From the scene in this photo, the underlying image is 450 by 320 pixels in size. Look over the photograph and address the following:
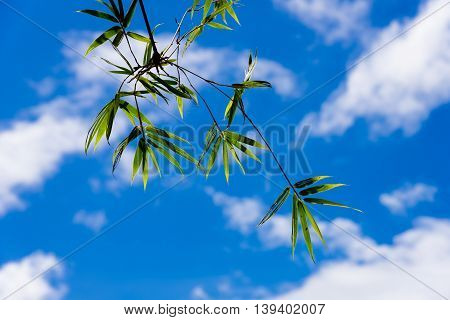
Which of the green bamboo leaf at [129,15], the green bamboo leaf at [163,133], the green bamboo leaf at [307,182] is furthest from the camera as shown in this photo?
the green bamboo leaf at [163,133]

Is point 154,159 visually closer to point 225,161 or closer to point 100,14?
point 225,161

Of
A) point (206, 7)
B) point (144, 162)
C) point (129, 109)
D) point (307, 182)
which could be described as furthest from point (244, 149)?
point (206, 7)

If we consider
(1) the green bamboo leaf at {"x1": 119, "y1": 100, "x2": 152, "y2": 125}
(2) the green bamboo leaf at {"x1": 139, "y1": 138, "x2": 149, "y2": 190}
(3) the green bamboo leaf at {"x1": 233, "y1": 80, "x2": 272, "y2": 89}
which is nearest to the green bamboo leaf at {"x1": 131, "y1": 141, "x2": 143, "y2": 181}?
(2) the green bamboo leaf at {"x1": 139, "y1": 138, "x2": 149, "y2": 190}

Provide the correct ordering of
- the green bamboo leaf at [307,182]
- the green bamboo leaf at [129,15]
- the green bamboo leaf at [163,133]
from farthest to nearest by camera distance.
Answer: the green bamboo leaf at [163,133], the green bamboo leaf at [307,182], the green bamboo leaf at [129,15]

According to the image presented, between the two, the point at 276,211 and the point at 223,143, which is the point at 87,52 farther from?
the point at 276,211

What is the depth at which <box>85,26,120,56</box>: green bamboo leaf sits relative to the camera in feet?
6.34

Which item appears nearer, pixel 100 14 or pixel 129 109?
pixel 100 14

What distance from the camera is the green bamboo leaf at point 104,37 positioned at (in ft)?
6.34

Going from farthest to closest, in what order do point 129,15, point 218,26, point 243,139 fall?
point 218,26 < point 243,139 < point 129,15

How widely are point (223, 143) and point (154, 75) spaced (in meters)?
0.47

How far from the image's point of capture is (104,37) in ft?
Answer: 6.37

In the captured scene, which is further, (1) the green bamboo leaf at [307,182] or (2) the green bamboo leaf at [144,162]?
(2) the green bamboo leaf at [144,162]

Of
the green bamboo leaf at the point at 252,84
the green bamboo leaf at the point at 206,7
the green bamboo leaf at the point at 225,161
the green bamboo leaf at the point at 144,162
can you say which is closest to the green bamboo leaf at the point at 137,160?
the green bamboo leaf at the point at 144,162

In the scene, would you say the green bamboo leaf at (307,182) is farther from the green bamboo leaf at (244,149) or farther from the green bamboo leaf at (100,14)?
the green bamboo leaf at (100,14)
